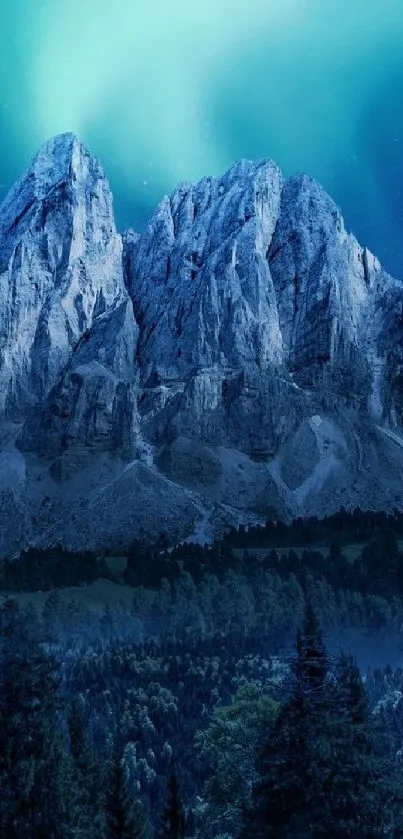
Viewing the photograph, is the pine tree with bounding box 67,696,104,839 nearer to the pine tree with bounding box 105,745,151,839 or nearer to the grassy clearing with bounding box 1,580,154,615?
the pine tree with bounding box 105,745,151,839

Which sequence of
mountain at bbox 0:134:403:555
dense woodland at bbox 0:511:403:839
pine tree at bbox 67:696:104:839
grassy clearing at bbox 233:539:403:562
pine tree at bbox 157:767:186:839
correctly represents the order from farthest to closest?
mountain at bbox 0:134:403:555
grassy clearing at bbox 233:539:403:562
pine tree at bbox 157:767:186:839
pine tree at bbox 67:696:104:839
dense woodland at bbox 0:511:403:839

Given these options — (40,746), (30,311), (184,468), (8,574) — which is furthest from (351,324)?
(40,746)

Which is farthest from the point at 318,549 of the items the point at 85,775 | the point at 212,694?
the point at 85,775

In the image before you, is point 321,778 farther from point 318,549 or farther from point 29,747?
point 318,549

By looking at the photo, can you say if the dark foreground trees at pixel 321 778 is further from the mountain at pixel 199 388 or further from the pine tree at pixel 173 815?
the mountain at pixel 199 388

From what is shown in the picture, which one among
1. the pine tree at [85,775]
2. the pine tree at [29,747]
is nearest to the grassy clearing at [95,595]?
the pine tree at [85,775]

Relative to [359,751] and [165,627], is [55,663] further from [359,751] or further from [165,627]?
[165,627]

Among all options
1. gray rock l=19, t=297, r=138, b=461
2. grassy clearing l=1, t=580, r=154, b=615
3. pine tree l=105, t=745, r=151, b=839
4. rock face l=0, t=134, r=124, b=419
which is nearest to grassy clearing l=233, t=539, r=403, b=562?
grassy clearing l=1, t=580, r=154, b=615
